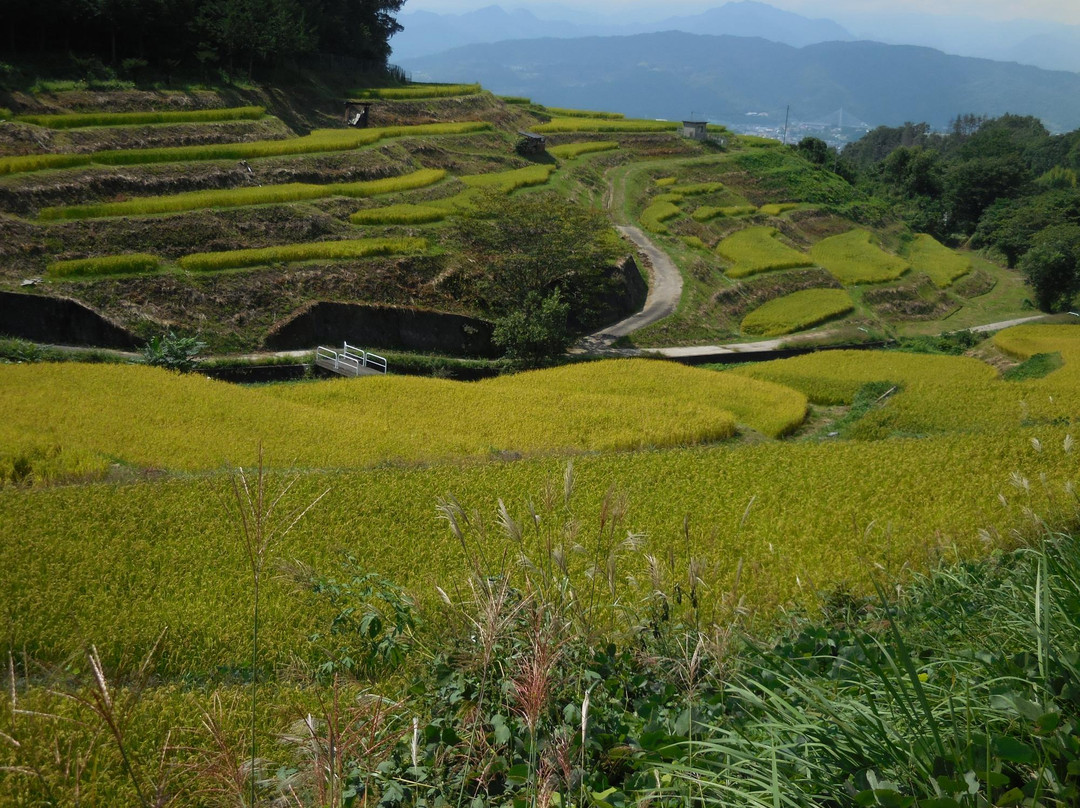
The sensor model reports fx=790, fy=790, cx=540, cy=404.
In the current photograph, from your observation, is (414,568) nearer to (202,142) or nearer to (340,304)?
(340,304)

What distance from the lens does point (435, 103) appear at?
167 feet

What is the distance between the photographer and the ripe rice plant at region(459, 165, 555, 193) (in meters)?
40.7

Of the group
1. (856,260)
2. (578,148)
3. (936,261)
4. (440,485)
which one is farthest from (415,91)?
(440,485)

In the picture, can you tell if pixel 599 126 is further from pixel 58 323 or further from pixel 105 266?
pixel 58 323

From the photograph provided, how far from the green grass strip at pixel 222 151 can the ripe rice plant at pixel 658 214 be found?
46.5ft

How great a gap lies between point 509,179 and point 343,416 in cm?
2776

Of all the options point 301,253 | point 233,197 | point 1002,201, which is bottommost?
point 301,253

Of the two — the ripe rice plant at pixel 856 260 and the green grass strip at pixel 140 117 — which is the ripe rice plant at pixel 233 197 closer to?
the green grass strip at pixel 140 117

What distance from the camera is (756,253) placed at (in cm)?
4550

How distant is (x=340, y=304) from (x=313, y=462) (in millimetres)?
13363

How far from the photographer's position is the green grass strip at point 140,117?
30.8m

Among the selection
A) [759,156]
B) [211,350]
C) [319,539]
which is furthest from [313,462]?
[759,156]

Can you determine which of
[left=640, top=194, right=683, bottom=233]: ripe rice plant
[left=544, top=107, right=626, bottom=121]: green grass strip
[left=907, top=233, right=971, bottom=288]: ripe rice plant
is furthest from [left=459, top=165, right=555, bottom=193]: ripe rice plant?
[left=907, top=233, right=971, bottom=288]: ripe rice plant

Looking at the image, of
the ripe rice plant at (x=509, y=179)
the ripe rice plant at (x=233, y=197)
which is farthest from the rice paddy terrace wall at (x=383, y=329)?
the ripe rice plant at (x=509, y=179)
